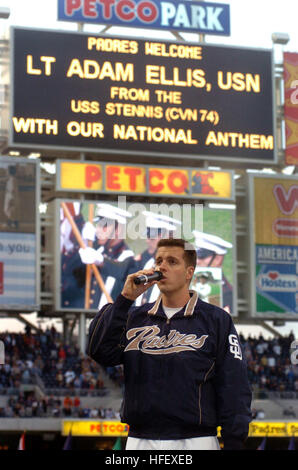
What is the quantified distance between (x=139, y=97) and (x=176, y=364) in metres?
35.5

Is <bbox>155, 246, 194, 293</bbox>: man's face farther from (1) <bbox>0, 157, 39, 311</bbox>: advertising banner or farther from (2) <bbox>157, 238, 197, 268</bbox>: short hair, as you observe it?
(1) <bbox>0, 157, 39, 311</bbox>: advertising banner

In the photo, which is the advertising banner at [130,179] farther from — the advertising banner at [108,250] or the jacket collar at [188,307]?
the jacket collar at [188,307]

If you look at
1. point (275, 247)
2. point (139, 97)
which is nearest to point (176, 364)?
point (139, 97)

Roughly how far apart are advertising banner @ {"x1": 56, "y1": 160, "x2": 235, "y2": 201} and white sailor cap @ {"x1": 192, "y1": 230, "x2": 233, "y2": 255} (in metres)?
1.70

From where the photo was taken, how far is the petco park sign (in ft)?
140

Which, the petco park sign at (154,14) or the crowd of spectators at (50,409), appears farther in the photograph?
the petco park sign at (154,14)

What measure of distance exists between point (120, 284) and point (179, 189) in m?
4.64

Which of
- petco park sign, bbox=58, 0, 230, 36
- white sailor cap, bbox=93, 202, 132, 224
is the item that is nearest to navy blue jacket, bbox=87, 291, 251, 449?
white sailor cap, bbox=93, 202, 132, 224

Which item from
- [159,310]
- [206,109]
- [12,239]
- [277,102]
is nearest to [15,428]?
[12,239]

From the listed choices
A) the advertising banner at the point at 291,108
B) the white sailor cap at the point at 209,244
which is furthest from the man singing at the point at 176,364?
the advertising banner at the point at 291,108

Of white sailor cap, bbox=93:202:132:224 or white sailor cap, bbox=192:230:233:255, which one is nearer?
white sailor cap, bbox=93:202:132:224

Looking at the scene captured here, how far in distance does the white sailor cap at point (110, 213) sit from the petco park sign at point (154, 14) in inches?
289

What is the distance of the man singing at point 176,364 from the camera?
6.72 meters

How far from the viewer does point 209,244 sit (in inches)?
1683
